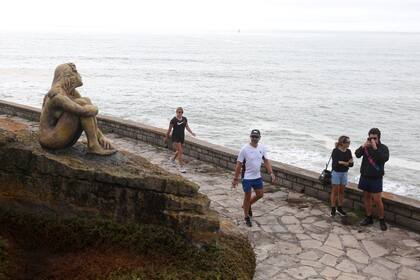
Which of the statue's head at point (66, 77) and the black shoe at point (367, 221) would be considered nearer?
the statue's head at point (66, 77)

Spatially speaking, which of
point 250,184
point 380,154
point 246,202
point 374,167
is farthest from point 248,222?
point 380,154

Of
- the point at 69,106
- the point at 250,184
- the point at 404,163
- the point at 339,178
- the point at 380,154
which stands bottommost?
the point at 404,163

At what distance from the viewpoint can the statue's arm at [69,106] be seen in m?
6.65

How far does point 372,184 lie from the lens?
830 centimetres

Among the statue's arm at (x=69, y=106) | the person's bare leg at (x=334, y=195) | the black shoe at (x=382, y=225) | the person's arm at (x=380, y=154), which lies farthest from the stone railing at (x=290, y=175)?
the statue's arm at (x=69, y=106)

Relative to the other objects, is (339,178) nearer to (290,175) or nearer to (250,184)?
(250,184)

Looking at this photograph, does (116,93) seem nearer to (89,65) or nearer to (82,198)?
(89,65)

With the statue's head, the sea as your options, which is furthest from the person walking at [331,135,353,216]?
the sea

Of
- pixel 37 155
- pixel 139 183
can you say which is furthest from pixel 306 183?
pixel 37 155

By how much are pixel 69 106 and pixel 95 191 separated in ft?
3.97

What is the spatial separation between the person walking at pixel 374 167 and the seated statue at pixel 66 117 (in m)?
4.29

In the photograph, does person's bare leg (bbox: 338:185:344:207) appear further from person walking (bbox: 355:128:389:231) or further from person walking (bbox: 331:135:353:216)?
person walking (bbox: 355:128:389:231)

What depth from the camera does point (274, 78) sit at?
71312 mm

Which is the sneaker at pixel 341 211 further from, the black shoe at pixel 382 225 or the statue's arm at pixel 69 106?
the statue's arm at pixel 69 106
